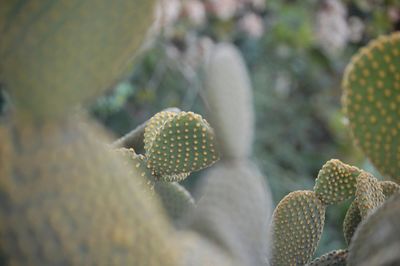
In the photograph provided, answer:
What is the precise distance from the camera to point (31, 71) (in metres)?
0.44

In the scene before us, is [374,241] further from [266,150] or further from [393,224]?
[266,150]

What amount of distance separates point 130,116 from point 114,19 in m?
4.05

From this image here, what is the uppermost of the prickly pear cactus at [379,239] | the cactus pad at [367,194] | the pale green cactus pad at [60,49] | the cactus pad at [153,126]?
the pale green cactus pad at [60,49]

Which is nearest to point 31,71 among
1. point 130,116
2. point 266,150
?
point 130,116

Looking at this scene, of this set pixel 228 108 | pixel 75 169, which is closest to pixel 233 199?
pixel 228 108

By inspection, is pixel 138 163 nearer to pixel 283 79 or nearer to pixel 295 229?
pixel 295 229

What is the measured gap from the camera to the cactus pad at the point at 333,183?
829 mm

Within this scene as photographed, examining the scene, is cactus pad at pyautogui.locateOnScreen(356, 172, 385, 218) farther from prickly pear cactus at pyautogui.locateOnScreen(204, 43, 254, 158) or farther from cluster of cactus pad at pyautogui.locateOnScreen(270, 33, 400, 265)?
prickly pear cactus at pyautogui.locateOnScreen(204, 43, 254, 158)

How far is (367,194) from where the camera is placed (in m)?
0.76

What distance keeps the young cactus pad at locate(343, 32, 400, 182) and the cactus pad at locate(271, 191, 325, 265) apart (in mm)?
92

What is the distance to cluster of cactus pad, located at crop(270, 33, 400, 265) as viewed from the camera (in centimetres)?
78

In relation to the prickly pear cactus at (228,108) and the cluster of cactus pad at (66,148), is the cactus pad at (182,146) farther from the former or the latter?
the cluster of cactus pad at (66,148)

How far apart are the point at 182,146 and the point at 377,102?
0.22 metres

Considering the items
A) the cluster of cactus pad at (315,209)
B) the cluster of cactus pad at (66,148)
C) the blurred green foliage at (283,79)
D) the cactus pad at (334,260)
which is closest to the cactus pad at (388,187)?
the cluster of cactus pad at (315,209)
